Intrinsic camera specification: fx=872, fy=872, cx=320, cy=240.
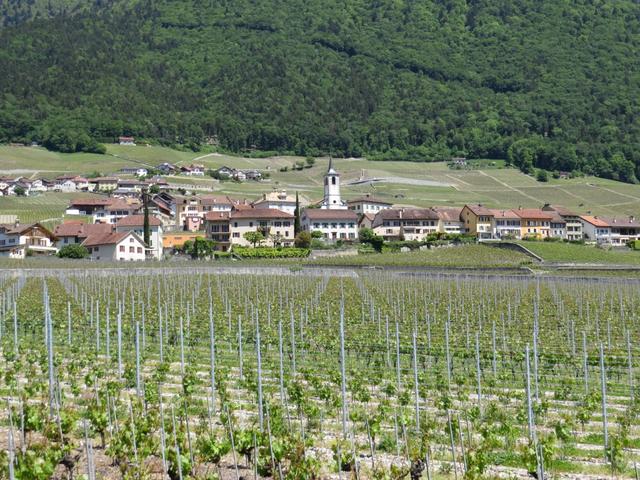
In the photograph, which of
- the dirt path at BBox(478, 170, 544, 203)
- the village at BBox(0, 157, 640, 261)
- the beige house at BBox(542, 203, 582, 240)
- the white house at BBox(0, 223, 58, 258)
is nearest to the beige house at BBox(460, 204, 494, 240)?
the village at BBox(0, 157, 640, 261)

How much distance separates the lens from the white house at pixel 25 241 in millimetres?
78688

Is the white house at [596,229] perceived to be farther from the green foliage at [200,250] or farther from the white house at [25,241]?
A: the white house at [25,241]

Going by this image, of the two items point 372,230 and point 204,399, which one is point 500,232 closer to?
point 372,230

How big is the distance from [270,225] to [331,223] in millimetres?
6758

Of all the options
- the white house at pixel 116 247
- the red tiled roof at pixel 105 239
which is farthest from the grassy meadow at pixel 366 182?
the white house at pixel 116 247

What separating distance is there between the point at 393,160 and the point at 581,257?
4761 inches

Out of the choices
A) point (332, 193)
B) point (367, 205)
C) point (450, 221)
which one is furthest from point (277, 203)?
point (450, 221)

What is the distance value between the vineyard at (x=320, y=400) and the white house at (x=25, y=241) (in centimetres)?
4765

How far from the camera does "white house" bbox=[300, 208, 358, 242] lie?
92.6 metres

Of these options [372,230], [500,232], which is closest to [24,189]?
[372,230]

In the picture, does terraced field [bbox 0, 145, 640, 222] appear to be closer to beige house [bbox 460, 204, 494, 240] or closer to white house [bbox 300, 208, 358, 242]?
beige house [bbox 460, 204, 494, 240]

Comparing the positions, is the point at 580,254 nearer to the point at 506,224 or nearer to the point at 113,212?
the point at 506,224

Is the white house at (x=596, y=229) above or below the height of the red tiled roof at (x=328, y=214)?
below

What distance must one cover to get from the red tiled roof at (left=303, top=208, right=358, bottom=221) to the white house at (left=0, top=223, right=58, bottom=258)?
2623 centimetres
